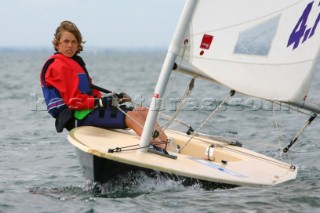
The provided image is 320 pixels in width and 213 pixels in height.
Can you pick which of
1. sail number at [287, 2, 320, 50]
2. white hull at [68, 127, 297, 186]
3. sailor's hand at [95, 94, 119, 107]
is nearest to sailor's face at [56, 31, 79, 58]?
sailor's hand at [95, 94, 119, 107]

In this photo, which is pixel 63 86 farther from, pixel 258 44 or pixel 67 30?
pixel 258 44

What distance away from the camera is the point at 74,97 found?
579cm

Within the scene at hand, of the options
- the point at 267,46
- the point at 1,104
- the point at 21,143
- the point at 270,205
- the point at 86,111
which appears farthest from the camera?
the point at 1,104

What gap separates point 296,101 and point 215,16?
3.33ft

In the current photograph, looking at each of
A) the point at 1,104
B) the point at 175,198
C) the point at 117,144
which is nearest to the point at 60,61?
the point at 117,144

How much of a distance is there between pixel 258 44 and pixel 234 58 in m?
0.26

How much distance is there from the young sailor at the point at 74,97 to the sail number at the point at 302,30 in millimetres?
1504

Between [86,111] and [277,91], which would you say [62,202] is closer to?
[86,111]

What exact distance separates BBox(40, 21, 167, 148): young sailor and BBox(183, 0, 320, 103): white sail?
0.92 meters

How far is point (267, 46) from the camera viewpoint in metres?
5.54

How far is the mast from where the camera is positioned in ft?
17.7

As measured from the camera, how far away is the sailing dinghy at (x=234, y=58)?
17.6 ft

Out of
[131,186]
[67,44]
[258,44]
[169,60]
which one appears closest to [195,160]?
[131,186]

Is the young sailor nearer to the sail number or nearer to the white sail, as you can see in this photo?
the white sail
